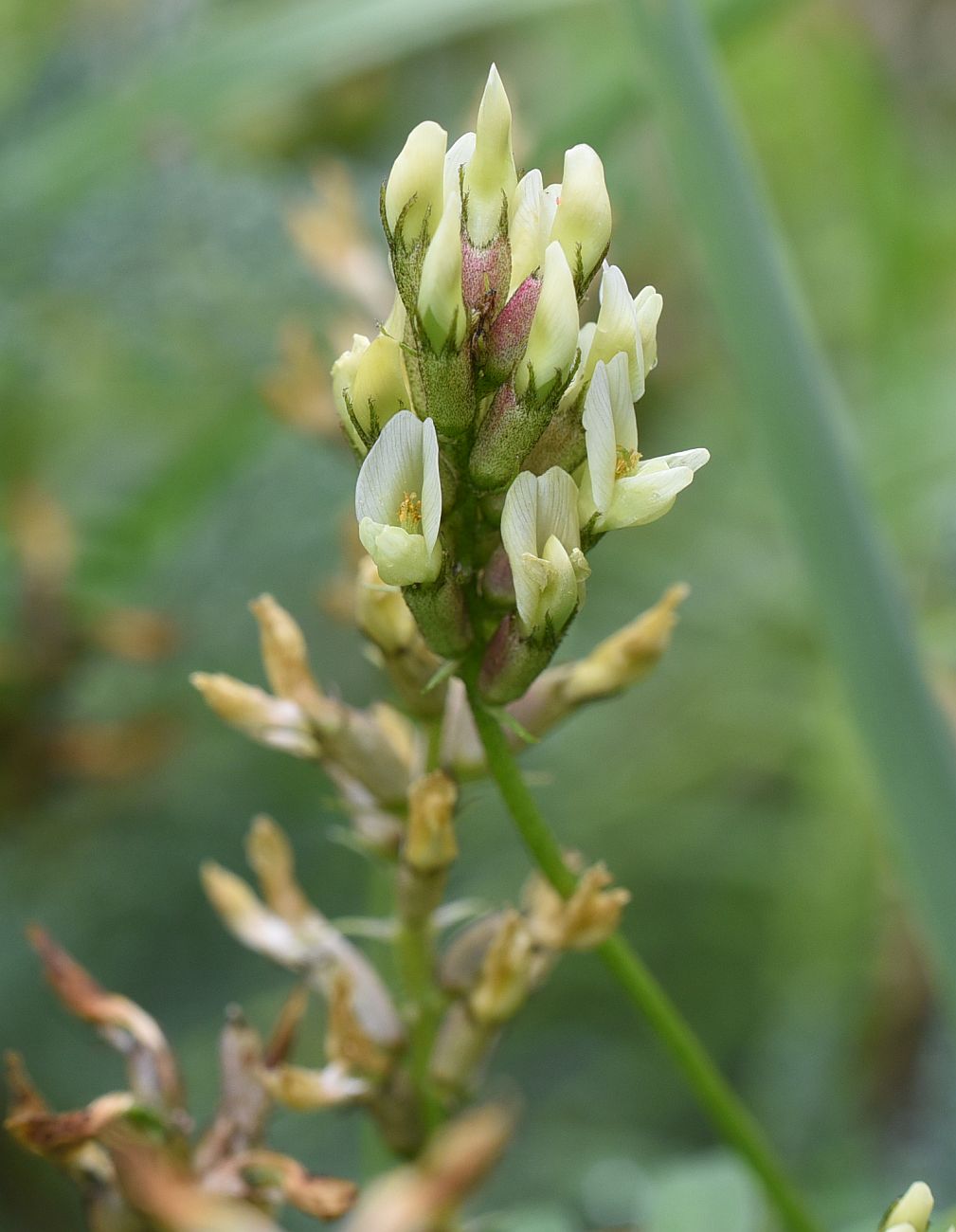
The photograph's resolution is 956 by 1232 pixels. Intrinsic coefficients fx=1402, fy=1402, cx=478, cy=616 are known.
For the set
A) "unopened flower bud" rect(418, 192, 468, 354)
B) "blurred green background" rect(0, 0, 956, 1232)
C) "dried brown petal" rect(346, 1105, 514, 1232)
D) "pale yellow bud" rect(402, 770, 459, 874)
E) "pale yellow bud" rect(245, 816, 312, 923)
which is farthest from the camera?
"blurred green background" rect(0, 0, 956, 1232)

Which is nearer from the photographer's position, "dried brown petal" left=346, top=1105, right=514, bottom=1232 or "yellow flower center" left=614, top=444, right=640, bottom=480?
"dried brown petal" left=346, top=1105, right=514, bottom=1232

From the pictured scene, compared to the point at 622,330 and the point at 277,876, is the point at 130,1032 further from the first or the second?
the point at 622,330

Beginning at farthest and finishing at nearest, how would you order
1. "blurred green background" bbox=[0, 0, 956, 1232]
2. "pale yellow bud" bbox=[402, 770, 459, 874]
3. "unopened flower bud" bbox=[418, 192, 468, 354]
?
"blurred green background" bbox=[0, 0, 956, 1232], "pale yellow bud" bbox=[402, 770, 459, 874], "unopened flower bud" bbox=[418, 192, 468, 354]

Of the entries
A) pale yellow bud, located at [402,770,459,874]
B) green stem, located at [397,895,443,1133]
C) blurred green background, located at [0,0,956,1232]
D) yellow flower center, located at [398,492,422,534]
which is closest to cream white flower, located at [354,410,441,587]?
yellow flower center, located at [398,492,422,534]

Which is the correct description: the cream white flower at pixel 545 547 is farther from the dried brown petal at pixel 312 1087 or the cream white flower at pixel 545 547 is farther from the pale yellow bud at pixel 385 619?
the dried brown petal at pixel 312 1087

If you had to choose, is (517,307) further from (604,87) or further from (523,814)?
(604,87)

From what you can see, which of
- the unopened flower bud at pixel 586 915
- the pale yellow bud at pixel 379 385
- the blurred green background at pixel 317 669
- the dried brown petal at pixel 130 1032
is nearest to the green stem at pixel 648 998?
the unopened flower bud at pixel 586 915

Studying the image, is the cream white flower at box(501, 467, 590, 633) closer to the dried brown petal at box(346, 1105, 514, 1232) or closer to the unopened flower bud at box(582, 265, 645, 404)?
the unopened flower bud at box(582, 265, 645, 404)

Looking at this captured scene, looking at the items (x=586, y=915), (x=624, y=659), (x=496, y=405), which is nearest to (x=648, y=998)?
(x=586, y=915)
